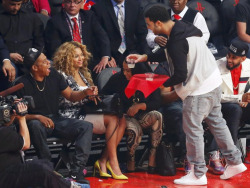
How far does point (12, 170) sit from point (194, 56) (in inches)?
82.3

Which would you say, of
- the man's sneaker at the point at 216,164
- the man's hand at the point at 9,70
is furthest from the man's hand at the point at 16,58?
the man's sneaker at the point at 216,164

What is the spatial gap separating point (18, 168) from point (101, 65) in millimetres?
2458

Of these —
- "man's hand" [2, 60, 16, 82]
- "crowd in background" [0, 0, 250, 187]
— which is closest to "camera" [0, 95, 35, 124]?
"crowd in background" [0, 0, 250, 187]

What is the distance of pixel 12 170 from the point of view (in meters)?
5.59

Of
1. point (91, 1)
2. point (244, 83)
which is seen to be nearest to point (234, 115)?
point (244, 83)

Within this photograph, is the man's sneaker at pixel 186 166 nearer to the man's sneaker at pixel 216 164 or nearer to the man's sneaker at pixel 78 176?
the man's sneaker at pixel 216 164

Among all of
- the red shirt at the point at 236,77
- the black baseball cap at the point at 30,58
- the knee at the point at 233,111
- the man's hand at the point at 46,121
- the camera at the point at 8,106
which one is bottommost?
the knee at the point at 233,111

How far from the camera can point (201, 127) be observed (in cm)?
659

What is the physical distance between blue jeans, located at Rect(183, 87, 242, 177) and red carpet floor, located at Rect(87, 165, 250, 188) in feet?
0.74

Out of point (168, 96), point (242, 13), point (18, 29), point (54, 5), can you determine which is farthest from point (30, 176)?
point (242, 13)

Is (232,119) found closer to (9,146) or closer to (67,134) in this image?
(67,134)

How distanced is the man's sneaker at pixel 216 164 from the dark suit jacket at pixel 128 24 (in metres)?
1.67

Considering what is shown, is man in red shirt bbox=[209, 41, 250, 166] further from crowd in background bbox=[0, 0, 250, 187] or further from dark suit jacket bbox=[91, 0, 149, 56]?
dark suit jacket bbox=[91, 0, 149, 56]

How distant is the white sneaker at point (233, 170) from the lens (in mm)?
6805
